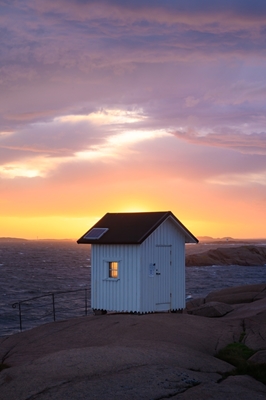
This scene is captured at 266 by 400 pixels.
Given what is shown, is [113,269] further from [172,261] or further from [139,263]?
[172,261]

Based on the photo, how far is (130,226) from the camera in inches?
930

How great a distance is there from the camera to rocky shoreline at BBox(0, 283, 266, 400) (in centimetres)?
1079

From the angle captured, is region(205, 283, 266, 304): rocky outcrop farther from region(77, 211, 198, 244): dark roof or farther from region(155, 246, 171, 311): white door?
region(155, 246, 171, 311): white door

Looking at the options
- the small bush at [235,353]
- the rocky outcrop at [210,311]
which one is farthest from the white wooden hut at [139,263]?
the small bush at [235,353]

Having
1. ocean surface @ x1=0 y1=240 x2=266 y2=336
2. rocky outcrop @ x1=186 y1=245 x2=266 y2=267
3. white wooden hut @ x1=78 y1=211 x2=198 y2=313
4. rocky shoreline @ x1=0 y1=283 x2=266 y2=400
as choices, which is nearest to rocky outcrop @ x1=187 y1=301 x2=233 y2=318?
white wooden hut @ x1=78 y1=211 x2=198 y2=313

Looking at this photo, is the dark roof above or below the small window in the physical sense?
above

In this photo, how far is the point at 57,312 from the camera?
147 ft

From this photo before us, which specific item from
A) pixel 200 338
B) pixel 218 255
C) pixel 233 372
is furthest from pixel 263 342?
pixel 218 255

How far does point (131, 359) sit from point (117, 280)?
9571 millimetres

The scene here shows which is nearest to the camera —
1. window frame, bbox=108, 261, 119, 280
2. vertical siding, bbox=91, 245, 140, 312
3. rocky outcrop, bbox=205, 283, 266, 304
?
vertical siding, bbox=91, 245, 140, 312

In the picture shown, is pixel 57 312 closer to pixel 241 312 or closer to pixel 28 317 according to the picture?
pixel 28 317

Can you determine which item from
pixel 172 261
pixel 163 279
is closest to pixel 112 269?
pixel 163 279

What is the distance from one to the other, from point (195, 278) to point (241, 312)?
5342cm

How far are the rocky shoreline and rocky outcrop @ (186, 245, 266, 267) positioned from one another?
90362 millimetres
